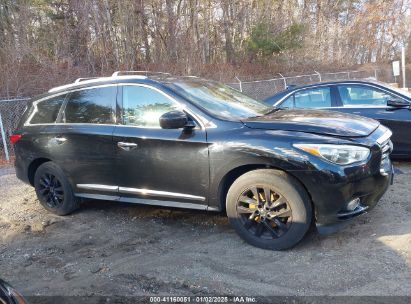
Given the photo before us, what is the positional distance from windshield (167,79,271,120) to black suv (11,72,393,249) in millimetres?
17

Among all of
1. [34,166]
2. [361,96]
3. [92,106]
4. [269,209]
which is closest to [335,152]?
[269,209]

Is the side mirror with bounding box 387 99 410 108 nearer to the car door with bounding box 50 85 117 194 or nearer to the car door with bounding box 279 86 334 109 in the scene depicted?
the car door with bounding box 279 86 334 109

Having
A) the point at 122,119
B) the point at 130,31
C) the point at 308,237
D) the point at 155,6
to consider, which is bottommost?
the point at 308,237

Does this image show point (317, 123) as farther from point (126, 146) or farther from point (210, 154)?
point (126, 146)

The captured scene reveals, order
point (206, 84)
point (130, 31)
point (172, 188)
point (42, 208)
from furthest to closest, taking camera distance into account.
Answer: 1. point (130, 31)
2. point (42, 208)
3. point (206, 84)
4. point (172, 188)

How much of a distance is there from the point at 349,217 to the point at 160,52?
18991 millimetres

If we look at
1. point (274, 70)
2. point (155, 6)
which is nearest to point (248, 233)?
point (155, 6)

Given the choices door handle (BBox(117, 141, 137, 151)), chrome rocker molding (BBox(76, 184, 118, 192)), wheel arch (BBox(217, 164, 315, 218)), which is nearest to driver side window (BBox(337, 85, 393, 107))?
wheel arch (BBox(217, 164, 315, 218))

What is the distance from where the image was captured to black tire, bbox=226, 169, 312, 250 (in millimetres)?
3854

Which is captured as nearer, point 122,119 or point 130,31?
point 122,119

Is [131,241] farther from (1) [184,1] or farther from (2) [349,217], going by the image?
(1) [184,1]

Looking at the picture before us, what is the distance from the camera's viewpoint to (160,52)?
70.6 feet

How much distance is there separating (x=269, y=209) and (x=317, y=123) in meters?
0.98

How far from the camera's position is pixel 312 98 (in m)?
7.36
